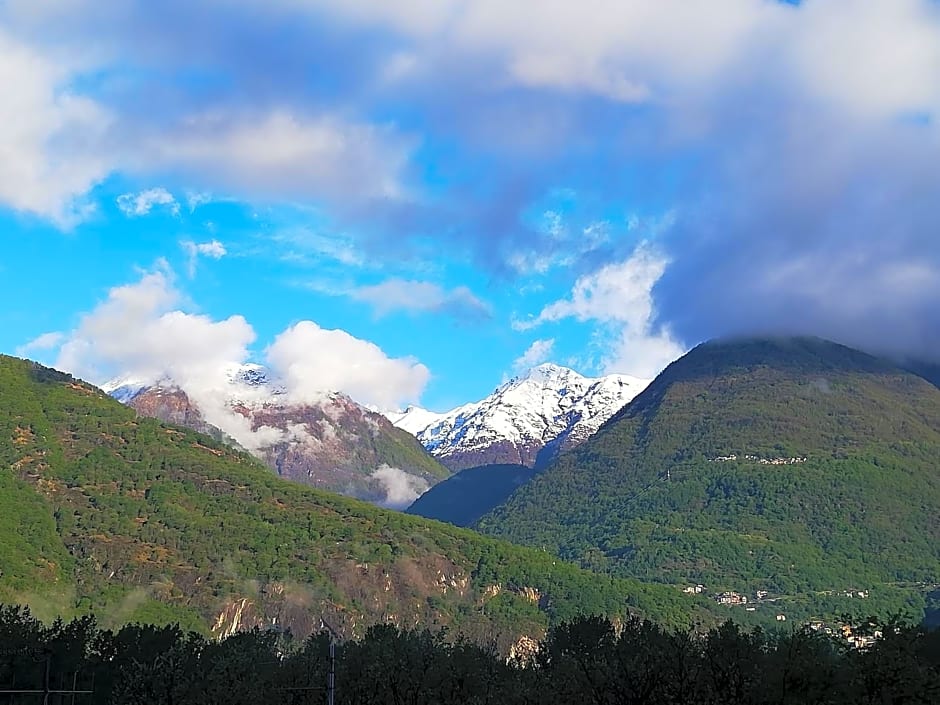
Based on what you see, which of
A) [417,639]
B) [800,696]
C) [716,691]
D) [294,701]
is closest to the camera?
[800,696]

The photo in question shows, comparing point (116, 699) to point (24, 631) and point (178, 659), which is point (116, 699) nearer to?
point (178, 659)

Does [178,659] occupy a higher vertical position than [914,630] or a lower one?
lower

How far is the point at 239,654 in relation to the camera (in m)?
134

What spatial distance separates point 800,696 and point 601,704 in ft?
59.3

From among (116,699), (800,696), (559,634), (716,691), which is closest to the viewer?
(800,696)

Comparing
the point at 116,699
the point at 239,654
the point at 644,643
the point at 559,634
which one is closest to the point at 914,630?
the point at 644,643

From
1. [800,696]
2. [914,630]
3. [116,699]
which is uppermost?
[914,630]

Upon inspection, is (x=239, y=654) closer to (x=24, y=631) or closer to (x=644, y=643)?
(x=24, y=631)

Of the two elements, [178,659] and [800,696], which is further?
→ [178,659]

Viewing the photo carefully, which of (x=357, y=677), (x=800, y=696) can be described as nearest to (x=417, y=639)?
(x=357, y=677)

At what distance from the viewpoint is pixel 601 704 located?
96.3 meters

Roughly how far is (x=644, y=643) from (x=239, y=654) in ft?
164

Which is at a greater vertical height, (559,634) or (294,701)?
(559,634)

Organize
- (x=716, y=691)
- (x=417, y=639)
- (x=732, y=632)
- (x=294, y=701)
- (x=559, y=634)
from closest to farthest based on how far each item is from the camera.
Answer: (x=716, y=691) → (x=732, y=632) → (x=294, y=701) → (x=417, y=639) → (x=559, y=634)
